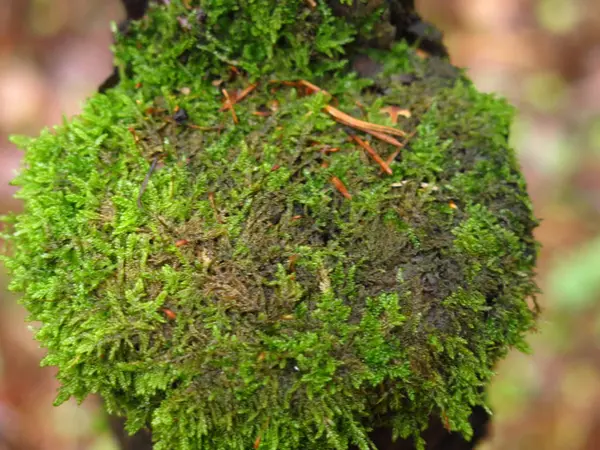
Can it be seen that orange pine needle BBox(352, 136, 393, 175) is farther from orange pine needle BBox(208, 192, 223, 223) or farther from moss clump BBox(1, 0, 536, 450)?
orange pine needle BBox(208, 192, 223, 223)

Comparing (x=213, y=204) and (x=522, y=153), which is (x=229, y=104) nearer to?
(x=213, y=204)

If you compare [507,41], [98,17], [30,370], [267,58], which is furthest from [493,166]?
[98,17]

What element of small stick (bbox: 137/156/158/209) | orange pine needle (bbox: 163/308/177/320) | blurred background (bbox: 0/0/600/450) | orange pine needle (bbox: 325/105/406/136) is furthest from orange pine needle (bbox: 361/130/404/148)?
blurred background (bbox: 0/0/600/450)

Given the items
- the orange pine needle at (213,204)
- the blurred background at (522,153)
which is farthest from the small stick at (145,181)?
the blurred background at (522,153)

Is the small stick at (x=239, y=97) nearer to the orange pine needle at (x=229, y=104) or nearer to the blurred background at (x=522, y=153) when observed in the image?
the orange pine needle at (x=229, y=104)

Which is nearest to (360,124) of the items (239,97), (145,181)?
(239,97)

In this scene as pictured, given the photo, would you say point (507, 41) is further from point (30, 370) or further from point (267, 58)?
point (30, 370)
